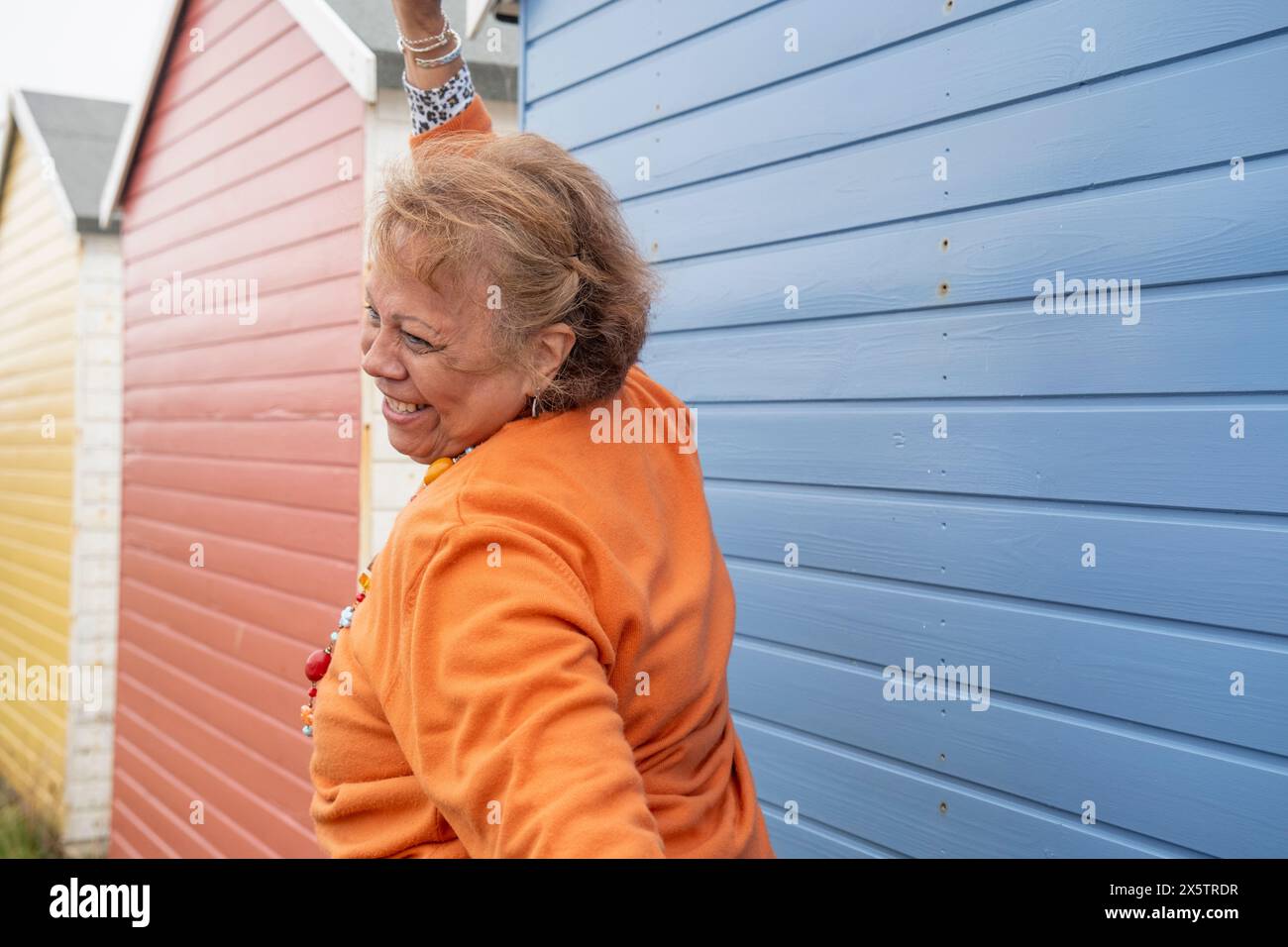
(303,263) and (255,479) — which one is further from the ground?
(303,263)

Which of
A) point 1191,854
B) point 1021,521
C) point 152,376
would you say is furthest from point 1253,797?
point 152,376

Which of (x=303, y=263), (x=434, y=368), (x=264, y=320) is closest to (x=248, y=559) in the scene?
(x=264, y=320)

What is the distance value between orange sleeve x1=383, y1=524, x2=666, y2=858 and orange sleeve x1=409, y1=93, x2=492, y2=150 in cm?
101

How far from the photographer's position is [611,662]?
1372 millimetres

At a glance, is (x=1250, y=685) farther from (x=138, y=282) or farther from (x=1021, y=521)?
(x=138, y=282)

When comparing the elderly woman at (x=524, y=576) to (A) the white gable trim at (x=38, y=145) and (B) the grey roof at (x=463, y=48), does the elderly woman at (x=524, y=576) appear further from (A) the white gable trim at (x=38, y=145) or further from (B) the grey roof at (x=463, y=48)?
(A) the white gable trim at (x=38, y=145)

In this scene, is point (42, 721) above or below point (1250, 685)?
below

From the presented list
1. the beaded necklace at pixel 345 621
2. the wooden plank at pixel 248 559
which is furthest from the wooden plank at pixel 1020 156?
the wooden plank at pixel 248 559

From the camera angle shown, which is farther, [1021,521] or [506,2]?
[506,2]

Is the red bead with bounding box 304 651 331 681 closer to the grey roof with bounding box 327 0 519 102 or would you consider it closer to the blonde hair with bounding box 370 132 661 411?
the blonde hair with bounding box 370 132 661 411

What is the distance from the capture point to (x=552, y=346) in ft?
5.13

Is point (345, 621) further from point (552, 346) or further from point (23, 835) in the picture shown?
point (23, 835)

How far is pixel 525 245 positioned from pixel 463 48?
131 inches
